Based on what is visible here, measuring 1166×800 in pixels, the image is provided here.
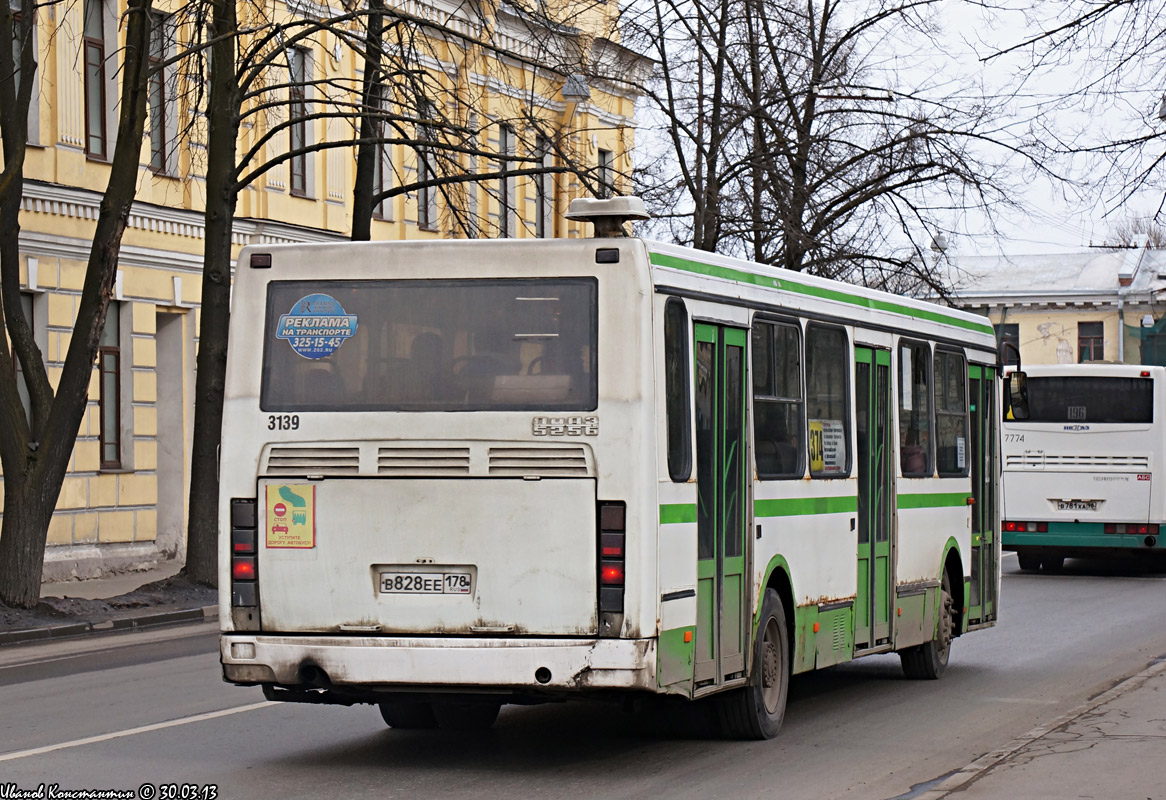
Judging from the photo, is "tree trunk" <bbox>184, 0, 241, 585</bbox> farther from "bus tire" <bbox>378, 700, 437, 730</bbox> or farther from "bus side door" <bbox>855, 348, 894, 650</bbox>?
"bus tire" <bbox>378, 700, 437, 730</bbox>

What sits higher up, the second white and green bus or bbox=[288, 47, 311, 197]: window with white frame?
bbox=[288, 47, 311, 197]: window with white frame

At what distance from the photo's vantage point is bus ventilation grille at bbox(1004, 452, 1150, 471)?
89.4 ft

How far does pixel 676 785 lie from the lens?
8.94m

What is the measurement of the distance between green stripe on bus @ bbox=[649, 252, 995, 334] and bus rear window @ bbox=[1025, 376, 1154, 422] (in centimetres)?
1300

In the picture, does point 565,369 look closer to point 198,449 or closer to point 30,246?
point 198,449

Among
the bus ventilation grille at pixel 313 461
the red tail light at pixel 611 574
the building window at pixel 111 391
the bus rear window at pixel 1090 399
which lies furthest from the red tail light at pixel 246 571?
the bus rear window at pixel 1090 399

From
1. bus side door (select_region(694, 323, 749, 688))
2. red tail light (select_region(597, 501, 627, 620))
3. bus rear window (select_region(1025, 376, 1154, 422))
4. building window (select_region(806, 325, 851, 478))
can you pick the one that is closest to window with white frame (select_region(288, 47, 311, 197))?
bus rear window (select_region(1025, 376, 1154, 422))

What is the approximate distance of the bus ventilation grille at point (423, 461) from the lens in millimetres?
9016

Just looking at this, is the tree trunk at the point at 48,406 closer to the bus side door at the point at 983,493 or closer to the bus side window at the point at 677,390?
the bus side door at the point at 983,493

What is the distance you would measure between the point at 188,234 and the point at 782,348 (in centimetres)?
1867

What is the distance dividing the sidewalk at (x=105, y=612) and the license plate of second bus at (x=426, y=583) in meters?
9.47

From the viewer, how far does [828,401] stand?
11.6m

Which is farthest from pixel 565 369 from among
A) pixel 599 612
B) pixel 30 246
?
pixel 30 246

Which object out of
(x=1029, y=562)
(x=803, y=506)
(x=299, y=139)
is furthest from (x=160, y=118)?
(x=803, y=506)
